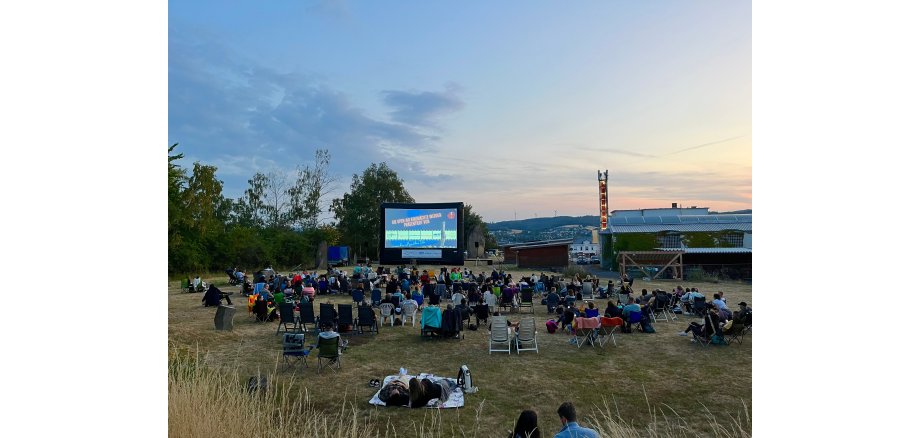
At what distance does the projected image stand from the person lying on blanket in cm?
2317

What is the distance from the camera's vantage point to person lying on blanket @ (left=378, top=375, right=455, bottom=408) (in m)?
6.52

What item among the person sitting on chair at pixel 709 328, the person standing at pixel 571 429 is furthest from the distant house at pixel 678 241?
the person standing at pixel 571 429

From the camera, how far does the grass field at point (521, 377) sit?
597 centimetres

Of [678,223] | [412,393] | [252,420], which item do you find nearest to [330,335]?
[412,393]

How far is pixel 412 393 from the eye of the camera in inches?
256

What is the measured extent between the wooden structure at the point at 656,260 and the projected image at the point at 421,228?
10.1 metres

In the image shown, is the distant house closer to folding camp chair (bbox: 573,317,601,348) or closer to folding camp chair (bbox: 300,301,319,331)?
folding camp chair (bbox: 573,317,601,348)

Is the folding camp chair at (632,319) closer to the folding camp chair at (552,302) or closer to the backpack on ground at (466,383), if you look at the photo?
the folding camp chair at (552,302)

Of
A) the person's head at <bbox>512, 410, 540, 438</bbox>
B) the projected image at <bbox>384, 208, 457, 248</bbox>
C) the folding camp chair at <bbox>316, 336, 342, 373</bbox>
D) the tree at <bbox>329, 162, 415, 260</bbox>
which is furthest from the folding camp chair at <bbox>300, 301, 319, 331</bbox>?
the tree at <bbox>329, 162, 415, 260</bbox>
